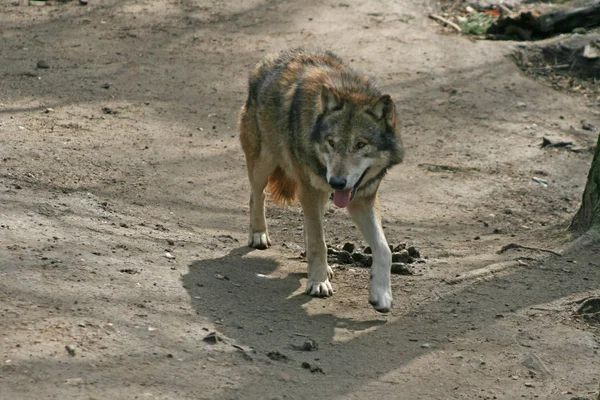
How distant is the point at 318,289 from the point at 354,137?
108 centimetres

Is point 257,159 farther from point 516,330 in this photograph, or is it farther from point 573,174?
point 573,174

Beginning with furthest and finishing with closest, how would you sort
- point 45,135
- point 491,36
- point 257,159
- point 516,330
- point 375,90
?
point 491,36, point 45,135, point 257,159, point 375,90, point 516,330

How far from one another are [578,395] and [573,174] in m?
4.78

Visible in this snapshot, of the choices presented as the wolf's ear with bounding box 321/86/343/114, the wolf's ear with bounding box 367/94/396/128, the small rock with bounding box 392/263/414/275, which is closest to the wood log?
the small rock with bounding box 392/263/414/275

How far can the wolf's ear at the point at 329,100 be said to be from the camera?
5688 mm

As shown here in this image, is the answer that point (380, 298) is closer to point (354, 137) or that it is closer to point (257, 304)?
point (257, 304)

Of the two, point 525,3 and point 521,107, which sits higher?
point 525,3

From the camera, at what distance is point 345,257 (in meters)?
6.62

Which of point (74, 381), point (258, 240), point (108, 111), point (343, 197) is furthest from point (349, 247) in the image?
point (108, 111)

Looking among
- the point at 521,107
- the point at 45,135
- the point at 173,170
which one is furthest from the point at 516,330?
the point at 521,107

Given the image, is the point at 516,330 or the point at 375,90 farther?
the point at 375,90

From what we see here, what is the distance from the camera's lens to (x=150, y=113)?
9.18 meters

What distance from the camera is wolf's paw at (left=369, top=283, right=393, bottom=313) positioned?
17.8ft

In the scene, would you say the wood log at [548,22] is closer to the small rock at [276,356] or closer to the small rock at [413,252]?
the small rock at [413,252]
